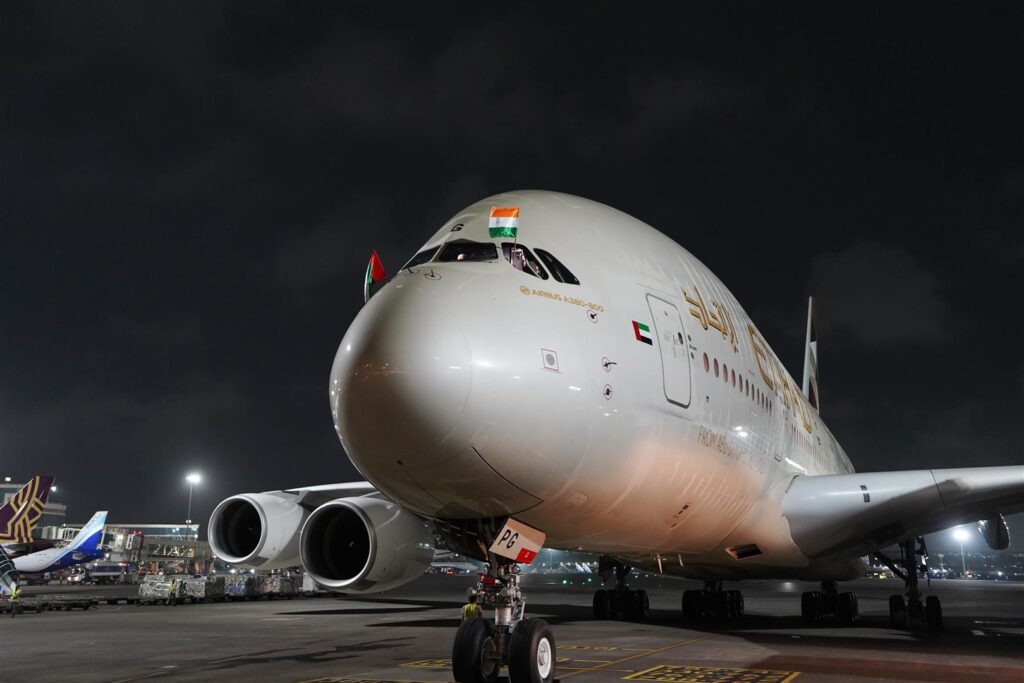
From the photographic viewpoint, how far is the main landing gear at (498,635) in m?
6.21

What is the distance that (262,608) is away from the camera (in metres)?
21.6

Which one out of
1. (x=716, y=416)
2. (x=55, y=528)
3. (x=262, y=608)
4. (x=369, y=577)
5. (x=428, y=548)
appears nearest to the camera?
(x=716, y=416)

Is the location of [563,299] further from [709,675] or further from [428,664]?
[428,664]

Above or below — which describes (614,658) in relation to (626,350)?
below

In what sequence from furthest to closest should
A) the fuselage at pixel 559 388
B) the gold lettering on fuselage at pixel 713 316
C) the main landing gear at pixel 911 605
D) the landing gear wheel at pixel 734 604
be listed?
1. the landing gear wheel at pixel 734 604
2. the main landing gear at pixel 911 605
3. the gold lettering on fuselage at pixel 713 316
4. the fuselage at pixel 559 388

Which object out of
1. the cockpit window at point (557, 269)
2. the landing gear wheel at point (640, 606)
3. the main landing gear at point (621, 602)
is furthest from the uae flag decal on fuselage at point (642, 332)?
the landing gear wheel at point (640, 606)

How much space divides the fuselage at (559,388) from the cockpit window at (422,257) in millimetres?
48

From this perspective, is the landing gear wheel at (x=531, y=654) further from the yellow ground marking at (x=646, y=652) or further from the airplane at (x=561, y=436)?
the yellow ground marking at (x=646, y=652)

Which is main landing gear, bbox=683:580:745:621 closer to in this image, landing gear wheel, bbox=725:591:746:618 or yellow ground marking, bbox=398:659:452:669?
landing gear wheel, bbox=725:591:746:618

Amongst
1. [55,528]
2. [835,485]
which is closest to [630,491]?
[835,485]

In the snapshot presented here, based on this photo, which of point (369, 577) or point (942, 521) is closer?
point (369, 577)

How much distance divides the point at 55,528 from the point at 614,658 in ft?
257

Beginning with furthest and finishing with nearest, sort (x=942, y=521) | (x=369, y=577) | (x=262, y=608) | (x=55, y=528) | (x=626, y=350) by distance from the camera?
(x=55, y=528)
(x=262, y=608)
(x=942, y=521)
(x=369, y=577)
(x=626, y=350)

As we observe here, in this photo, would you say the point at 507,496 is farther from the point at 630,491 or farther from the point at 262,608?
the point at 262,608
